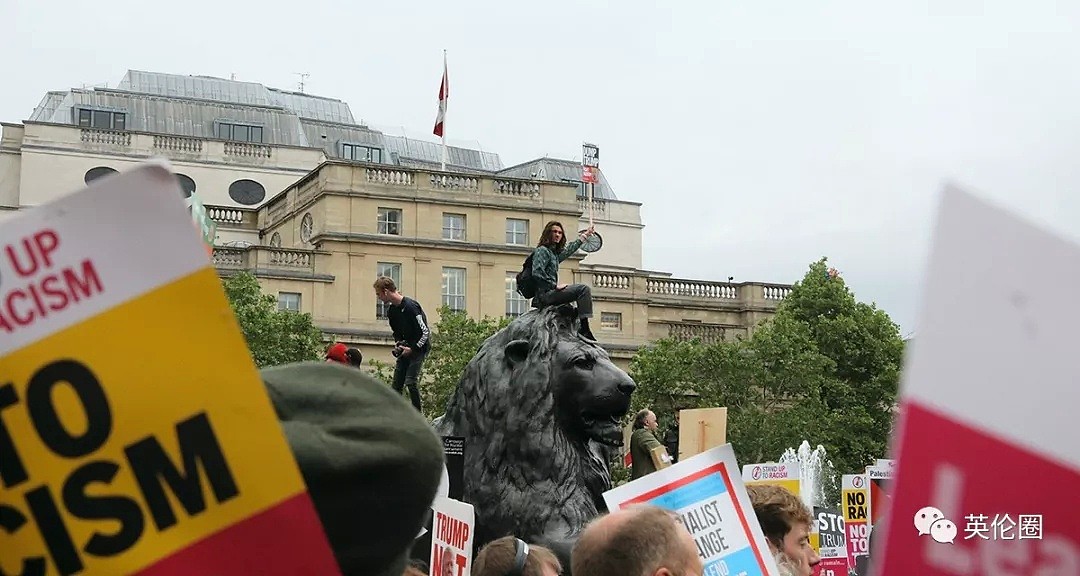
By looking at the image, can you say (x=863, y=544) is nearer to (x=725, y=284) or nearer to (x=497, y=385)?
(x=497, y=385)

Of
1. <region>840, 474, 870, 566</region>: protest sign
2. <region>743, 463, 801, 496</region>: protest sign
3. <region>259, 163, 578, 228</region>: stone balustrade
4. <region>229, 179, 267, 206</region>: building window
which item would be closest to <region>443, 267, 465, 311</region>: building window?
<region>259, 163, 578, 228</region>: stone balustrade

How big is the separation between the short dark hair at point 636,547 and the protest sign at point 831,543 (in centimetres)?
932

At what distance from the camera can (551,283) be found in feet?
31.0

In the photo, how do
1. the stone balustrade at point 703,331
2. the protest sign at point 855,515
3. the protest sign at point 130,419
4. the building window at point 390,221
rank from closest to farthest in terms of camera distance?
the protest sign at point 130,419
the protest sign at point 855,515
the building window at point 390,221
the stone balustrade at point 703,331

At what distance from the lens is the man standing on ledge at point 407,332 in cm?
1152

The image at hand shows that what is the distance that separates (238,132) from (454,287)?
23.1 metres

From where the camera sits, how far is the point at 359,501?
216cm

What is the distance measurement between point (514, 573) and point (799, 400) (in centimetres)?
5082

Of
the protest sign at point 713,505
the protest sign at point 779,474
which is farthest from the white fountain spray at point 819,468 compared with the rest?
the protest sign at point 713,505

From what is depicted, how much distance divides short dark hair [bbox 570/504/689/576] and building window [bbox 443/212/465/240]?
196 feet

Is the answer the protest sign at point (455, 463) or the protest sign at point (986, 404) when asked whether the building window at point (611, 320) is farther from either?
the protest sign at point (986, 404)

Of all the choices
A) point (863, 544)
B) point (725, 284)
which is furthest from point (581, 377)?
point (725, 284)

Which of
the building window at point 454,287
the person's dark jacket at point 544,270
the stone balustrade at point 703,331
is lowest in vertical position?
the person's dark jacket at point 544,270

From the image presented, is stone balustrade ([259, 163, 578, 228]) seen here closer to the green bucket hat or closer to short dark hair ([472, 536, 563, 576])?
short dark hair ([472, 536, 563, 576])
